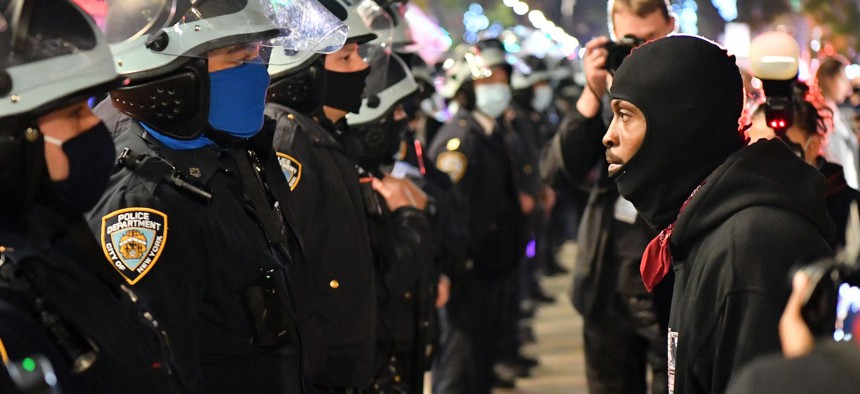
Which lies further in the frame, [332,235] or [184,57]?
[332,235]

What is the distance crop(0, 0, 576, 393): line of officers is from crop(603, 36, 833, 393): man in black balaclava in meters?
1.15

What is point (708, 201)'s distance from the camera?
130 inches

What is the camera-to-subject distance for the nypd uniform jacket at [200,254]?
3639mm

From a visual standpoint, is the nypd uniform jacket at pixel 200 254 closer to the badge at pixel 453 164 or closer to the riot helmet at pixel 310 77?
the riot helmet at pixel 310 77

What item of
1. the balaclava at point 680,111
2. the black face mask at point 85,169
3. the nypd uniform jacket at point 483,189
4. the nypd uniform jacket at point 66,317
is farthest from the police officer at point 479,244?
the black face mask at point 85,169

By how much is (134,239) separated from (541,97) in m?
13.3

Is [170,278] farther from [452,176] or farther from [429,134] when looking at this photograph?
[429,134]

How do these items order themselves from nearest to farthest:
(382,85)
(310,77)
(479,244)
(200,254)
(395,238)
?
1. (200,254)
2. (310,77)
3. (395,238)
4. (382,85)
5. (479,244)

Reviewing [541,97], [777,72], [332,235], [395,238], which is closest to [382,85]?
[395,238]

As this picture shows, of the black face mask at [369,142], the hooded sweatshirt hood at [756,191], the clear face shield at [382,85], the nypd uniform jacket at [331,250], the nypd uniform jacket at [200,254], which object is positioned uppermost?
the hooded sweatshirt hood at [756,191]

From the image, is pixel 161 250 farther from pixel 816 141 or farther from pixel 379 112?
pixel 816 141

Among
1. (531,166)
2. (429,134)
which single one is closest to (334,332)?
(429,134)

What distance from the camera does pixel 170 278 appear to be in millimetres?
3666

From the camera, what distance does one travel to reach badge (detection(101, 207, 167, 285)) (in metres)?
3.62
